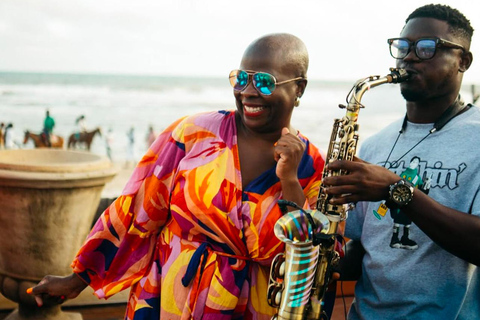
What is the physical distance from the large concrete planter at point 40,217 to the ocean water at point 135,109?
67.3 feet

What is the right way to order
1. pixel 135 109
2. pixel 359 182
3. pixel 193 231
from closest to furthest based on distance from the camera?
pixel 359 182, pixel 193 231, pixel 135 109

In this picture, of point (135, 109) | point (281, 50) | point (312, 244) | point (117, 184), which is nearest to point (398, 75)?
point (281, 50)

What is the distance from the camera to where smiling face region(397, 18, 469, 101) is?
7.84 ft

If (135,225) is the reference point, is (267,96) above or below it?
above

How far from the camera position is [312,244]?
2.04 meters

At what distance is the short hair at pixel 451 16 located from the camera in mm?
2410

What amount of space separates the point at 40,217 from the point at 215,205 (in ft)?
7.43

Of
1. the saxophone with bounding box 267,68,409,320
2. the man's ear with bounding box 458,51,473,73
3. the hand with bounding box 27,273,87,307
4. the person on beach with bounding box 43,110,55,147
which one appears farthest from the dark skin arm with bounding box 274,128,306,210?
the person on beach with bounding box 43,110,55,147


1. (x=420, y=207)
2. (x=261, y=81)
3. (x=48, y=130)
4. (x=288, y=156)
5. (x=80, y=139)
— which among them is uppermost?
(x=261, y=81)

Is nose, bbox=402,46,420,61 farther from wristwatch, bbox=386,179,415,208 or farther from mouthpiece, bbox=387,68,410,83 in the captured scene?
wristwatch, bbox=386,179,415,208

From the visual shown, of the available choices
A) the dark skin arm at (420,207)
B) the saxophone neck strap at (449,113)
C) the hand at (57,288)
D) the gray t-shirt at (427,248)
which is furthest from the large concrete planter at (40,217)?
the saxophone neck strap at (449,113)

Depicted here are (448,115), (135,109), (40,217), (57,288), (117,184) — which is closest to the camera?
(448,115)

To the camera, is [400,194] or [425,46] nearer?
[400,194]

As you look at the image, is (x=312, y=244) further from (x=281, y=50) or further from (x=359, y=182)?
(x=281, y=50)
